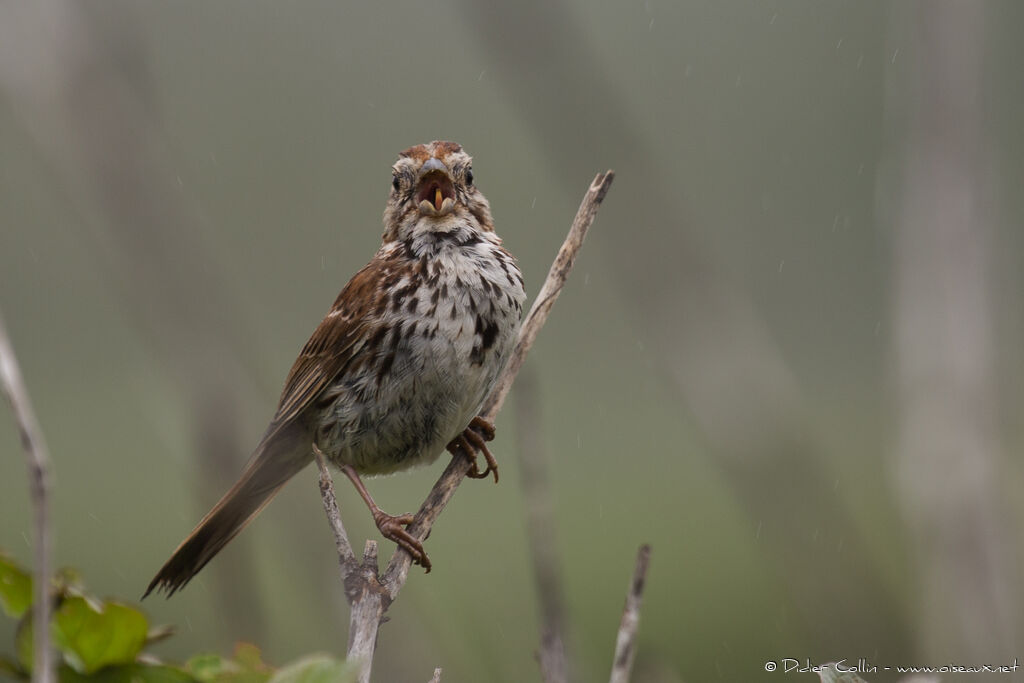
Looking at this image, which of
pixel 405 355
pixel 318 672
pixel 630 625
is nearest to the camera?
pixel 318 672

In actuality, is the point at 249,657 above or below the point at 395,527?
above

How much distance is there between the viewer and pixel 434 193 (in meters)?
3.59

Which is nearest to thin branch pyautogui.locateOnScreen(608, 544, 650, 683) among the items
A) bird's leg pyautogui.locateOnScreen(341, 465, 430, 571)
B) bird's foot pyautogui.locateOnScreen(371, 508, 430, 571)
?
bird's leg pyautogui.locateOnScreen(341, 465, 430, 571)

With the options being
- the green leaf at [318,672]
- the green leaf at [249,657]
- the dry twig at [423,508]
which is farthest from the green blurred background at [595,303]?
the green leaf at [318,672]

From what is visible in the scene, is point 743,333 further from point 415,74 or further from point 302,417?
point 415,74

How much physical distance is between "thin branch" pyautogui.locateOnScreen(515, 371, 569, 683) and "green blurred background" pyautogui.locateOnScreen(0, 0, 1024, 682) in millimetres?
32

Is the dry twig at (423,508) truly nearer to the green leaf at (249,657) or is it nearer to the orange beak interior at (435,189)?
the green leaf at (249,657)

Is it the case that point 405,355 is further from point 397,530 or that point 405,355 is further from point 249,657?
point 249,657

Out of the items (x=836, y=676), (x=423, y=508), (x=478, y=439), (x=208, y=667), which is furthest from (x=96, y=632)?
(x=478, y=439)

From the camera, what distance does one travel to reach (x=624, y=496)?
25.4 feet

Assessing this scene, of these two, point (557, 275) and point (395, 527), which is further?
point (395, 527)

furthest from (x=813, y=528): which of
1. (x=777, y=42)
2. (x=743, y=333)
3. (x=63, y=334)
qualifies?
(x=777, y=42)

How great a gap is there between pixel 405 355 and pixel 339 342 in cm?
27

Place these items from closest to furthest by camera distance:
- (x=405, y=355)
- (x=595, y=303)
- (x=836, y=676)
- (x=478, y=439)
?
(x=836, y=676)
(x=405, y=355)
(x=478, y=439)
(x=595, y=303)
